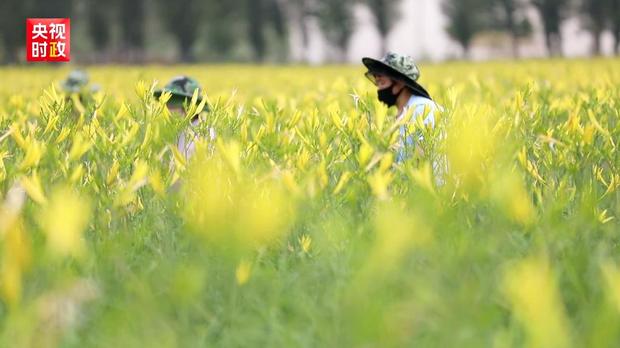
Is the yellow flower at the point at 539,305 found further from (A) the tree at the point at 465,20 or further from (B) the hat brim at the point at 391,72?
(A) the tree at the point at 465,20

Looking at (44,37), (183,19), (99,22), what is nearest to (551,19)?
(183,19)

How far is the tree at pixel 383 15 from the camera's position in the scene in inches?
2480

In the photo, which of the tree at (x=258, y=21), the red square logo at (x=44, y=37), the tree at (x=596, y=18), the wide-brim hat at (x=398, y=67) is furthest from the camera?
the tree at (x=258, y=21)

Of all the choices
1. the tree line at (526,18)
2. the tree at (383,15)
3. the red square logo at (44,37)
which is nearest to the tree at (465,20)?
the tree line at (526,18)

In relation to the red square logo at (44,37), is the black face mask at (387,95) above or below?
below

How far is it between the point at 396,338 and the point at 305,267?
0.76 metres

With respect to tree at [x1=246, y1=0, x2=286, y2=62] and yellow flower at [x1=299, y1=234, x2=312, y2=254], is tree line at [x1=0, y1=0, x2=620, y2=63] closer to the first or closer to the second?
tree at [x1=246, y1=0, x2=286, y2=62]

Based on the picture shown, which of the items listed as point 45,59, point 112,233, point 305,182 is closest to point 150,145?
point 112,233

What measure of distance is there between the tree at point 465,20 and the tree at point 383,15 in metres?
4.93

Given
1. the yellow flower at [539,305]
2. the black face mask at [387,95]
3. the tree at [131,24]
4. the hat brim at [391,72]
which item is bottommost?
the yellow flower at [539,305]

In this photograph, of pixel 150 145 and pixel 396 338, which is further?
pixel 150 145

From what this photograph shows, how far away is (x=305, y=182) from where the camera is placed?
245 centimetres

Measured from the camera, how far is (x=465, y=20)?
6309cm

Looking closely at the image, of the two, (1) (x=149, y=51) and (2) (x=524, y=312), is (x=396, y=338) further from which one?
(1) (x=149, y=51)
